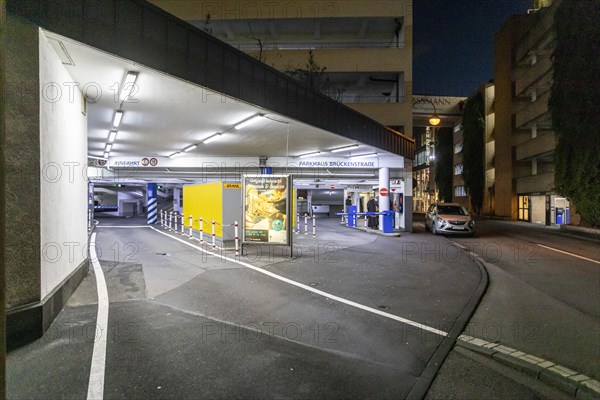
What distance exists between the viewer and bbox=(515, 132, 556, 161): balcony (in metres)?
31.6

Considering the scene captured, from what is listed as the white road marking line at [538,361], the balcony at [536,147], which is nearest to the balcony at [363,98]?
the balcony at [536,147]

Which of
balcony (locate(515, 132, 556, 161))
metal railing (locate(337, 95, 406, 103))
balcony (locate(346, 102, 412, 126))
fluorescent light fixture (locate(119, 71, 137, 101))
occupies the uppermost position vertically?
metal railing (locate(337, 95, 406, 103))

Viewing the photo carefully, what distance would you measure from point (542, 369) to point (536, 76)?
3794 centimetres

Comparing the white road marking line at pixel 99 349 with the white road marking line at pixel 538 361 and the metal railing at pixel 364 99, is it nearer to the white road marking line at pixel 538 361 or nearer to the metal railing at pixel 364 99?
the white road marking line at pixel 538 361

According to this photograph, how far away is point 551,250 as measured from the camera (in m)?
14.1

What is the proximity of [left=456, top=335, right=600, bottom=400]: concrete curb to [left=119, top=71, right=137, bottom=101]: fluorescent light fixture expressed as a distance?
6.90 meters

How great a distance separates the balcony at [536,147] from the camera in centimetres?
3156

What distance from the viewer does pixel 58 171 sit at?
5.97 metres

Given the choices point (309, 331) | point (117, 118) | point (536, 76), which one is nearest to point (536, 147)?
point (536, 76)

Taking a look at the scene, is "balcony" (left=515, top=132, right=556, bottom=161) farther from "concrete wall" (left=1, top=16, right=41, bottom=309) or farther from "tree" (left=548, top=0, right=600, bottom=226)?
"concrete wall" (left=1, top=16, right=41, bottom=309)

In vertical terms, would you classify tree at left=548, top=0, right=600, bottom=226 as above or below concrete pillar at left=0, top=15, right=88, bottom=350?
above

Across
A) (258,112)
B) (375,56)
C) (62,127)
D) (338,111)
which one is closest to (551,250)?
(338,111)

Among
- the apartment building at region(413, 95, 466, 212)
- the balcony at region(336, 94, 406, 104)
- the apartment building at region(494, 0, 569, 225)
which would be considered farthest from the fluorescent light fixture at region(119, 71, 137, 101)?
the apartment building at region(494, 0, 569, 225)

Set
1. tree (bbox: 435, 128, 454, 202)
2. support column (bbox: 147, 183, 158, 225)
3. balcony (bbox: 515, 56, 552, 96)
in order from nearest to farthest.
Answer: support column (bbox: 147, 183, 158, 225) < balcony (bbox: 515, 56, 552, 96) < tree (bbox: 435, 128, 454, 202)
